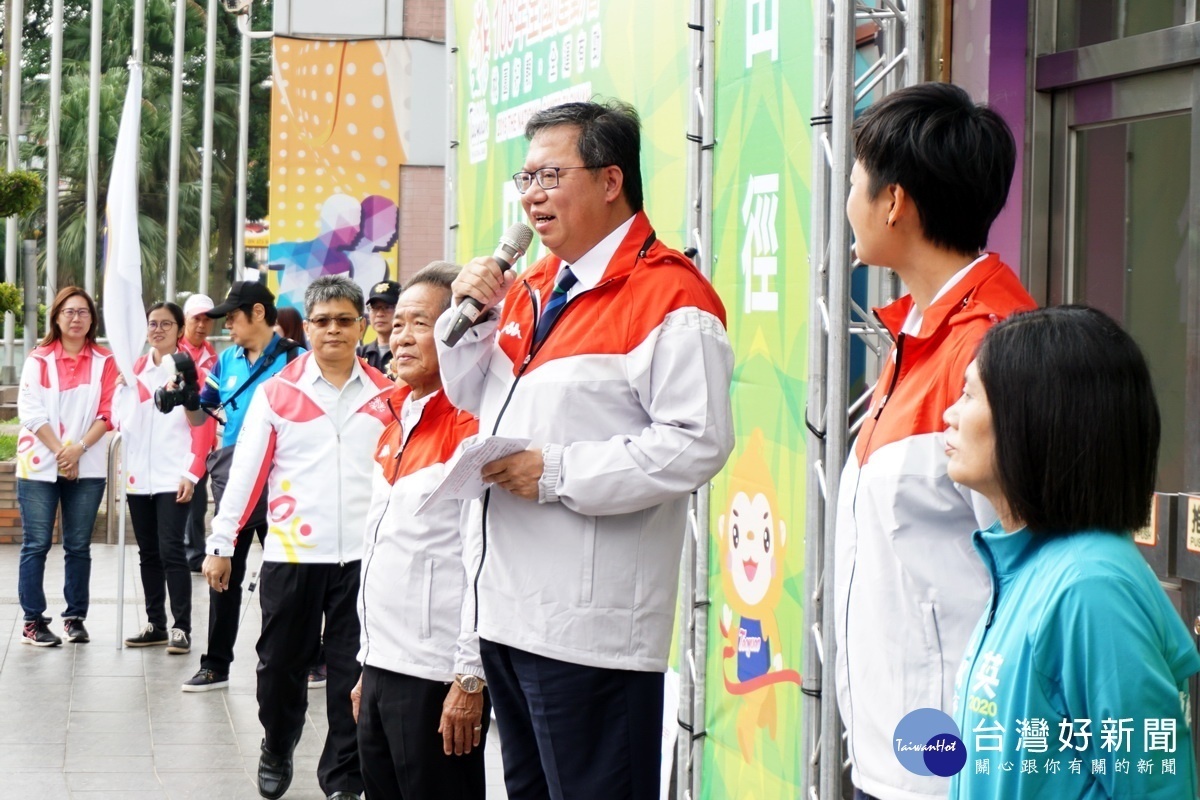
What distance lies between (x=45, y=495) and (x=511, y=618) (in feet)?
20.0

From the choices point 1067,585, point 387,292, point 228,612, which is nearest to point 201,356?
point 228,612

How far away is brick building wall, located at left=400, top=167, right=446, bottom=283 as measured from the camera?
14.1 m

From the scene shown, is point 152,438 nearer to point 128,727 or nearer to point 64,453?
point 64,453

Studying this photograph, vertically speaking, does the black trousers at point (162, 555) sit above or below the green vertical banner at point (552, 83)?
below

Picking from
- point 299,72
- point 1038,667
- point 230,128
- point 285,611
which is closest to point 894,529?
point 1038,667

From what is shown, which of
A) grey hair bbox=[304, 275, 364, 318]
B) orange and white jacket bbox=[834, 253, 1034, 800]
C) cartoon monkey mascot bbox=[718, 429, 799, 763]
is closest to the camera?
orange and white jacket bbox=[834, 253, 1034, 800]

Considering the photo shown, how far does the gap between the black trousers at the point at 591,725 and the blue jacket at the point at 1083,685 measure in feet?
3.71

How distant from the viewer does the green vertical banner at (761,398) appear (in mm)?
3820

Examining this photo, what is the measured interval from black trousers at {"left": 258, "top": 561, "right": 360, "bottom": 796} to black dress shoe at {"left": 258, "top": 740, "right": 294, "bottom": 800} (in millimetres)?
189

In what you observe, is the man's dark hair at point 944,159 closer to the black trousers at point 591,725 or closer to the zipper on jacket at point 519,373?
the zipper on jacket at point 519,373

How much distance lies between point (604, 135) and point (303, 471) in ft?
8.52

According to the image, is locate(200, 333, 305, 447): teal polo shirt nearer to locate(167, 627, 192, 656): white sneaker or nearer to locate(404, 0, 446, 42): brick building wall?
locate(167, 627, 192, 656): white sneaker

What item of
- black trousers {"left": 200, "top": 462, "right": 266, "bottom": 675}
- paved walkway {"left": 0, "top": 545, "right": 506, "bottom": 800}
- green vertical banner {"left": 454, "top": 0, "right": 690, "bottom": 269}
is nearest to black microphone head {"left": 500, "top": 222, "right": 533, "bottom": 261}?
green vertical banner {"left": 454, "top": 0, "right": 690, "bottom": 269}

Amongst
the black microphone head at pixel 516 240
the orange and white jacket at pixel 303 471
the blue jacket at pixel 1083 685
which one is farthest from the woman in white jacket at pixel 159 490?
the blue jacket at pixel 1083 685
